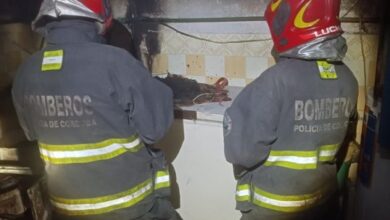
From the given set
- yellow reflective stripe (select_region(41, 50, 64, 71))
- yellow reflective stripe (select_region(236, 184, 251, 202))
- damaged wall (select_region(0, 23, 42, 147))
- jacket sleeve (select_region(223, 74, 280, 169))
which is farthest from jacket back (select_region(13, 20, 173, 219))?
damaged wall (select_region(0, 23, 42, 147))

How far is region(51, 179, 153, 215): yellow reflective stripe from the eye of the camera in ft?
4.30

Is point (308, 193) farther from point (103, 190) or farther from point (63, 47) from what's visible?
point (63, 47)

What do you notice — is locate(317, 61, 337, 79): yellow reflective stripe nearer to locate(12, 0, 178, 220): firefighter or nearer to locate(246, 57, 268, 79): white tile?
locate(12, 0, 178, 220): firefighter

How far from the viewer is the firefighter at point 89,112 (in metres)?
1.21

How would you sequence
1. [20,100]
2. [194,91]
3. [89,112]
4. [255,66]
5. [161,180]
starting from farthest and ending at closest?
1. [255,66]
2. [194,91]
3. [161,180]
4. [20,100]
5. [89,112]

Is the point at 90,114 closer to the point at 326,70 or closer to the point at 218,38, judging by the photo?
the point at 326,70

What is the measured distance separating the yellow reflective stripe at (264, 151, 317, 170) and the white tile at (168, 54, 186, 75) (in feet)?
3.72

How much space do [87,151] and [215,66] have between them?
1.17 meters

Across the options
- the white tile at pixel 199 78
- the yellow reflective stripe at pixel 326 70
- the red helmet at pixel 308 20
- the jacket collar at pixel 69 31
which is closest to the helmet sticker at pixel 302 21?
the red helmet at pixel 308 20

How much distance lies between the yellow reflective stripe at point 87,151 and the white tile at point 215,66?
104cm

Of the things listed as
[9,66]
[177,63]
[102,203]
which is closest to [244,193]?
[102,203]

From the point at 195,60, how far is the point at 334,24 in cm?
110

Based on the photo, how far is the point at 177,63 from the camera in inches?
90.4

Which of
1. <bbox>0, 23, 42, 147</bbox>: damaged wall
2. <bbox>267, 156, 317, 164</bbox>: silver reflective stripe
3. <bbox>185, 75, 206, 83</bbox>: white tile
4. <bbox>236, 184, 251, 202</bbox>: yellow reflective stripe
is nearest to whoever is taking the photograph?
<bbox>267, 156, 317, 164</bbox>: silver reflective stripe
